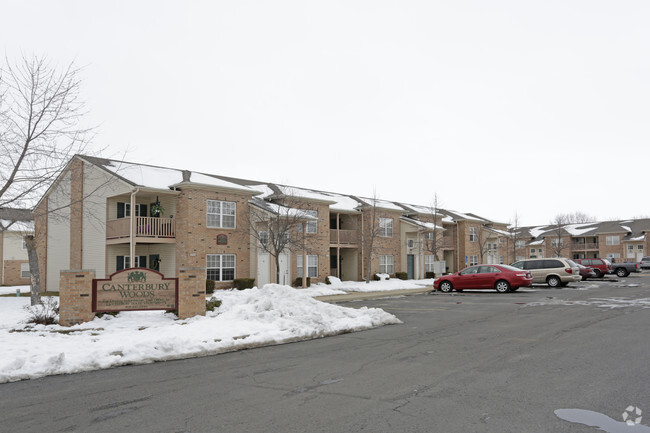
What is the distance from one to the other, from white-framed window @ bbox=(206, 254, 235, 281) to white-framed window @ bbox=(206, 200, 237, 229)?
1.64 m

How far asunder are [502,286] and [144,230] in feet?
58.4

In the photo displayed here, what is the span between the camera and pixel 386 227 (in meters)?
38.7

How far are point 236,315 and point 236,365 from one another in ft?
13.5

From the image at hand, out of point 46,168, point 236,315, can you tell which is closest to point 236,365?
point 236,315

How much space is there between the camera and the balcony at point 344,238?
A: 1380 inches

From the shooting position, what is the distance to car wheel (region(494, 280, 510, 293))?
24.0 metres

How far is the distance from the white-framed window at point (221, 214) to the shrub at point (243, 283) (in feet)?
9.63

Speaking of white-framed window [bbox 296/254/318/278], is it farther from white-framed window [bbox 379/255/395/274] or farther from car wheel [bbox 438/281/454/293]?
car wheel [bbox 438/281/454/293]

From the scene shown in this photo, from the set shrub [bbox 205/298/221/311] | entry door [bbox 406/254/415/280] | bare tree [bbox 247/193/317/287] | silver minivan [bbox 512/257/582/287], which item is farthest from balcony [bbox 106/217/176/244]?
entry door [bbox 406/254/415/280]

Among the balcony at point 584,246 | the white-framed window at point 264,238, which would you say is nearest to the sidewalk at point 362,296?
the white-framed window at point 264,238

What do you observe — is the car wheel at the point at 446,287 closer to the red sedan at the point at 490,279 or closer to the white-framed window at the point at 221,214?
the red sedan at the point at 490,279

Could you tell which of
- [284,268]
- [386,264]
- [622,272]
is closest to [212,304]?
[284,268]

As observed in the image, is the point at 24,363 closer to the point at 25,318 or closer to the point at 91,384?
the point at 91,384

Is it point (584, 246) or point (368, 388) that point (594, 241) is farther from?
point (368, 388)
